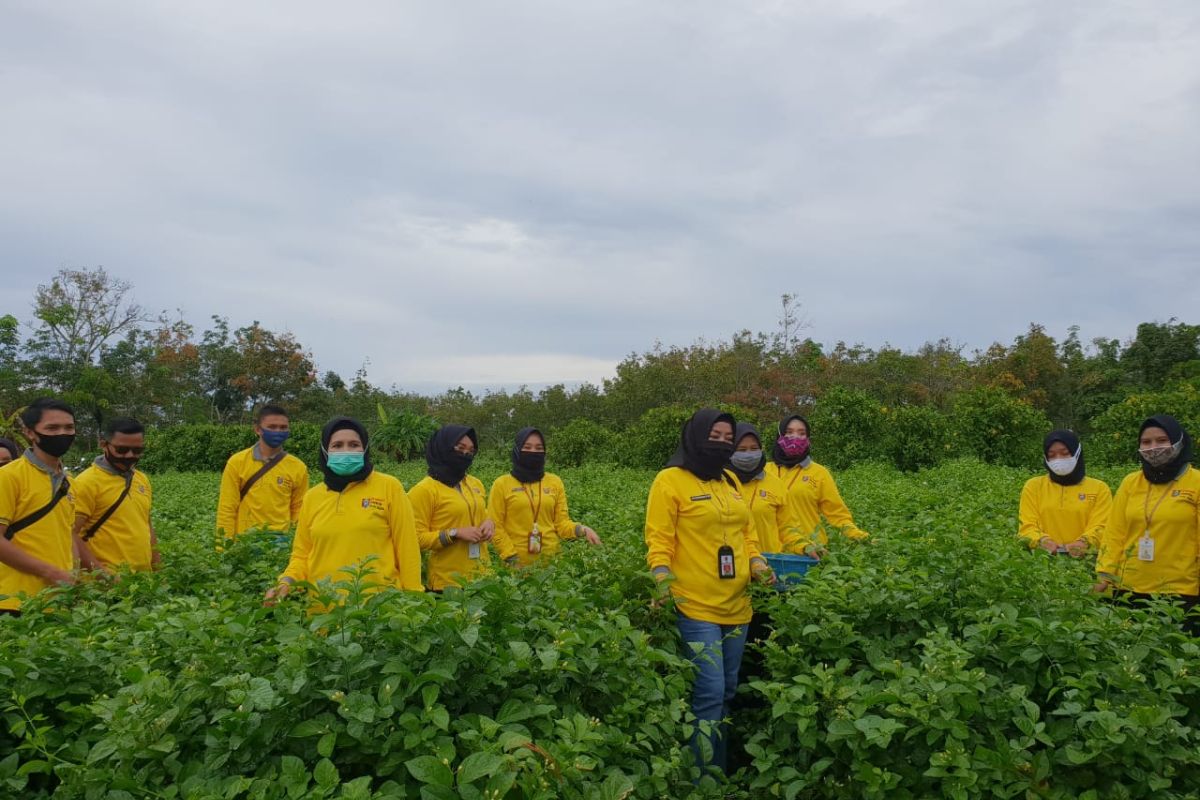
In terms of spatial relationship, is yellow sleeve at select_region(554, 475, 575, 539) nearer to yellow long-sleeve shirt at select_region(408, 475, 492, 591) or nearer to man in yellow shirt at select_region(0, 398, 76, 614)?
yellow long-sleeve shirt at select_region(408, 475, 492, 591)

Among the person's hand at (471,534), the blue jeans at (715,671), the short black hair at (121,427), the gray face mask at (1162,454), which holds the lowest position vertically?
the blue jeans at (715,671)

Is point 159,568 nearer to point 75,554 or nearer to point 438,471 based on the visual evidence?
point 75,554

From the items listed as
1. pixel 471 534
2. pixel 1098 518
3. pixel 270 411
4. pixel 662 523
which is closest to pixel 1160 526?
pixel 1098 518

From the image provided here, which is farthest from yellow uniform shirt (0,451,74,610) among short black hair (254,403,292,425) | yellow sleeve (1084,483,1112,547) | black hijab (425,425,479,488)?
yellow sleeve (1084,483,1112,547)

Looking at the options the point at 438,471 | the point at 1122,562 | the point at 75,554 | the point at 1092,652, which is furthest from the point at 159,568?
the point at 1122,562

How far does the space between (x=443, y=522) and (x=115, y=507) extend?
1899mm

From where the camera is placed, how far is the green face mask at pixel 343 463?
373cm

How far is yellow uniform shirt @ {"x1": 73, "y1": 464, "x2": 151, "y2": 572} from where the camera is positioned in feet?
14.9

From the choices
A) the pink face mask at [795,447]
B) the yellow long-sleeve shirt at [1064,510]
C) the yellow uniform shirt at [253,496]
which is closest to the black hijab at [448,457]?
the yellow uniform shirt at [253,496]

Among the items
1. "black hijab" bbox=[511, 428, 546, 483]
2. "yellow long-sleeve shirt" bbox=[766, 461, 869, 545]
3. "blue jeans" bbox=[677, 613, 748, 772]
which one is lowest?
"blue jeans" bbox=[677, 613, 748, 772]

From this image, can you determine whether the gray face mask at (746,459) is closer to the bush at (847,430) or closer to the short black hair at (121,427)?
the short black hair at (121,427)

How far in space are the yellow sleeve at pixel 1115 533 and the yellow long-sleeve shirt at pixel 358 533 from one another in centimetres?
372

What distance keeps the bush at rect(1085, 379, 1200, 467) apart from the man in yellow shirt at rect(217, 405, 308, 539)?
13822 millimetres

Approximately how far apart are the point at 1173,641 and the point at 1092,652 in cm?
51
